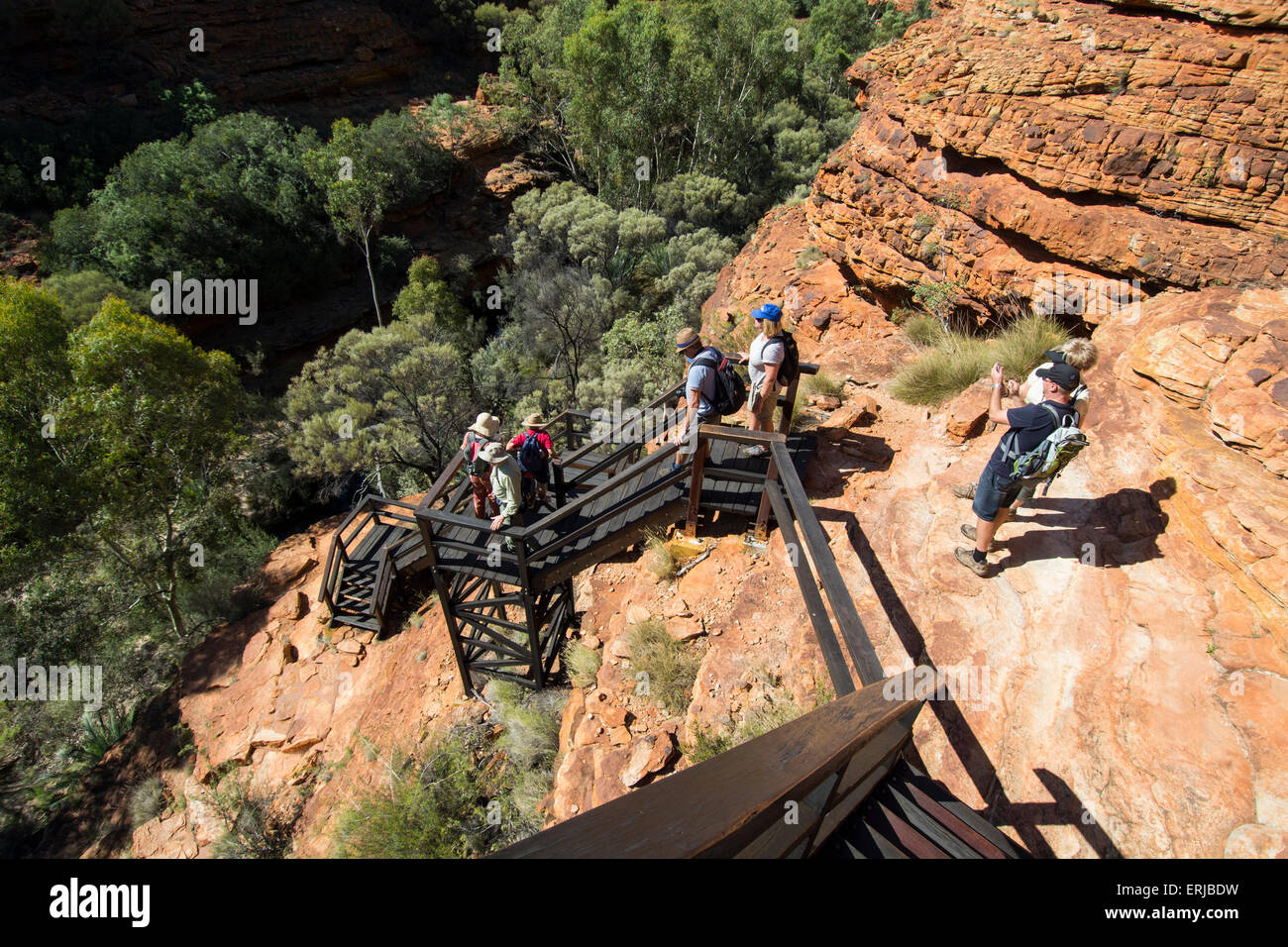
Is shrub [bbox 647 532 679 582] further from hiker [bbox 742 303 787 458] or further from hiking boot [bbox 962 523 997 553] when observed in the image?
hiking boot [bbox 962 523 997 553]

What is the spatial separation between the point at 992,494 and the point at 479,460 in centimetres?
444

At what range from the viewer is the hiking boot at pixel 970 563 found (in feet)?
13.5

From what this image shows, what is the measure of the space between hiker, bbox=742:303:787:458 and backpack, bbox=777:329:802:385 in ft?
0.09

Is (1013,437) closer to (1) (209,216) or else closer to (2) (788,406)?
(2) (788,406)

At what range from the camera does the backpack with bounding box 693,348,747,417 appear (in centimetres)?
494

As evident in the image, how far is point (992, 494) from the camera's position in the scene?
12.8 ft

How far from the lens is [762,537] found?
5.07m

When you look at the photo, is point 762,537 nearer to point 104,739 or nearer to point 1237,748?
point 1237,748

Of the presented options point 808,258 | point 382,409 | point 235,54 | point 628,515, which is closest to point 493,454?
point 628,515

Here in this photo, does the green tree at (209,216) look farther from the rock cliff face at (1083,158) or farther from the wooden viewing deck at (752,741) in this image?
the rock cliff face at (1083,158)

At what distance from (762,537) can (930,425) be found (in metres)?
2.35

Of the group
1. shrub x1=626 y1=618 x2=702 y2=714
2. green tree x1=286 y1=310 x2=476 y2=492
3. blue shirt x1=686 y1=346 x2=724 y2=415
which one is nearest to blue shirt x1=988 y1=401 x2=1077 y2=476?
blue shirt x1=686 y1=346 x2=724 y2=415

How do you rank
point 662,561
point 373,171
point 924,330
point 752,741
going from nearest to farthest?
point 752,741
point 662,561
point 924,330
point 373,171

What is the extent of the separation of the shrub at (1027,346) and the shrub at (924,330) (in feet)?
4.63
